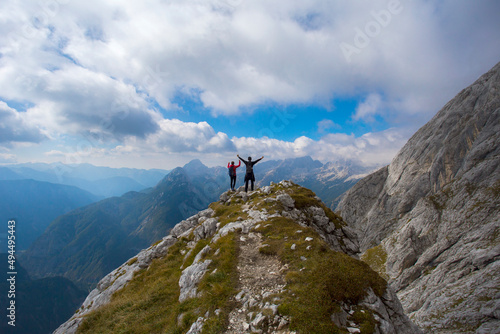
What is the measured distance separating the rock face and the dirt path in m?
48.6

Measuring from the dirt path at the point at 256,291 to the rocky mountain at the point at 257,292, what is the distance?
0.14 ft

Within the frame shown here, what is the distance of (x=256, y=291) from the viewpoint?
11836mm

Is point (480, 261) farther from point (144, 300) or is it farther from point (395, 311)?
point (144, 300)

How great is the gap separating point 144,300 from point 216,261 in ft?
19.2

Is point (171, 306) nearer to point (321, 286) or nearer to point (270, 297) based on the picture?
point (270, 297)

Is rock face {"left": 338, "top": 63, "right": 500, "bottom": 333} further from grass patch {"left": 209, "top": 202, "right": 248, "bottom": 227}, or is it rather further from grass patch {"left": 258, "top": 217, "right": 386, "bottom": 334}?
grass patch {"left": 209, "top": 202, "right": 248, "bottom": 227}

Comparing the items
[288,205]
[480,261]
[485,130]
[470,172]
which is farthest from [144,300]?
[485,130]

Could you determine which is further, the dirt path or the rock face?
the rock face

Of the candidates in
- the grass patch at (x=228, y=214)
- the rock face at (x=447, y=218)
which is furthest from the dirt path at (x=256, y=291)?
the rock face at (x=447, y=218)

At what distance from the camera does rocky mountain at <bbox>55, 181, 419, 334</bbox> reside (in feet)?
30.5

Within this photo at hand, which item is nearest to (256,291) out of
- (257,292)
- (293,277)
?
(257,292)

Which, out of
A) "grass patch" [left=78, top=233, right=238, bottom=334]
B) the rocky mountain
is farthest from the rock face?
"grass patch" [left=78, top=233, right=238, bottom=334]

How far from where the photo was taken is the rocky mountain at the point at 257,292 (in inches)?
366

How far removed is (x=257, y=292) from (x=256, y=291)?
0.12m
